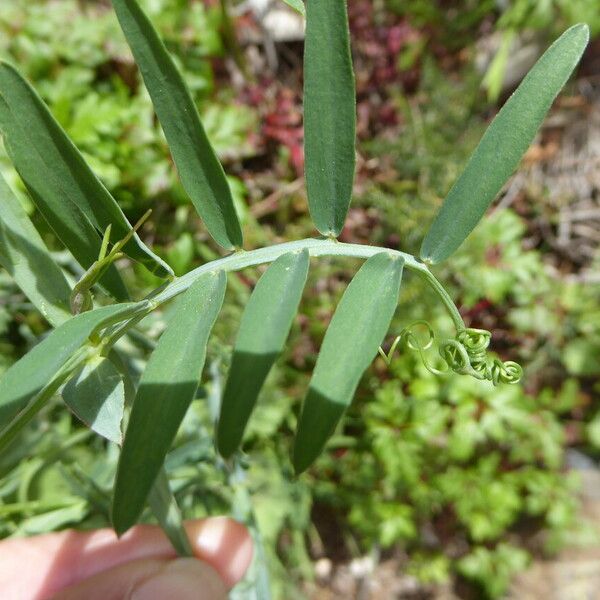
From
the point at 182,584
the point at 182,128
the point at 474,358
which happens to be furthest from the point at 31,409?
the point at 182,584

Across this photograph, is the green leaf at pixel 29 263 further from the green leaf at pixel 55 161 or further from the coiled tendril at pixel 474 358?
the coiled tendril at pixel 474 358

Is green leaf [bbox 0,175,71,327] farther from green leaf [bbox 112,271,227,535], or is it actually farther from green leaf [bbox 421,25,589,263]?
green leaf [bbox 421,25,589,263]

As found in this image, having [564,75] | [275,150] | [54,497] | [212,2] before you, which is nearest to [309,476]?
[54,497]

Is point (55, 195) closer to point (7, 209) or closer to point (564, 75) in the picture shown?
point (7, 209)

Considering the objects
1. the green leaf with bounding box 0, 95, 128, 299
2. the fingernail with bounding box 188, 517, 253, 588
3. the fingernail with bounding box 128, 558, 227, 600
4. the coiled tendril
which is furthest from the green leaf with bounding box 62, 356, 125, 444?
the fingernail with bounding box 188, 517, 253, 588

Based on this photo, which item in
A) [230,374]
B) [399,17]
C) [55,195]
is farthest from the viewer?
[399,17]

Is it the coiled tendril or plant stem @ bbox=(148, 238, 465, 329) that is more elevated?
plant stem @ bbox=(148, 238, 465, 329)

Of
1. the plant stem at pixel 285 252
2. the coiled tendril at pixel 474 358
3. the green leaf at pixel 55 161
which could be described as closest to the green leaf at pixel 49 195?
the green leaf at pixel 55 161
